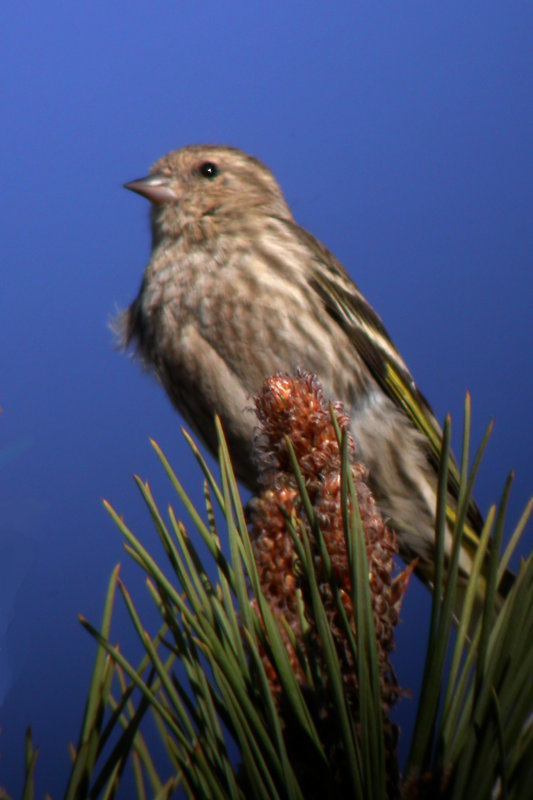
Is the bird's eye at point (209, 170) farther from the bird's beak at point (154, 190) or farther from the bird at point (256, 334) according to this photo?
the bird's beak at point (154, 190)

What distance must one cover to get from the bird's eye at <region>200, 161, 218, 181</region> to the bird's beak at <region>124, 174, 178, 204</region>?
10 centimetres

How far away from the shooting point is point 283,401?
0.54 metres

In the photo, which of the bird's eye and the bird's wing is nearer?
the bird's wing

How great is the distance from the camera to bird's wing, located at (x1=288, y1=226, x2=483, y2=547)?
152 centimetres

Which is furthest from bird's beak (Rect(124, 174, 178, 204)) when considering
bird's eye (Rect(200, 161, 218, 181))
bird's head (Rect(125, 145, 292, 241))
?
bird's eye (Rect(200, 161, 218, 181))

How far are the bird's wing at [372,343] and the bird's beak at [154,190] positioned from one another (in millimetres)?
257

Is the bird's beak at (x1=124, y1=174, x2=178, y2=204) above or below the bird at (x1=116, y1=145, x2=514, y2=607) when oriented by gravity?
above

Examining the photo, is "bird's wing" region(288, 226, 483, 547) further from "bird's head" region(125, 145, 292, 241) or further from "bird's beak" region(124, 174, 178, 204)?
"bird's beak" region(124, 174, 178, 204)

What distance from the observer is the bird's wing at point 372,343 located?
1.52 meters

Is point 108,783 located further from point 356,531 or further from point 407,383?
point 407,383

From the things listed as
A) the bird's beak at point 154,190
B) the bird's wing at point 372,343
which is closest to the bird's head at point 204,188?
the bird's beak at point 154,190

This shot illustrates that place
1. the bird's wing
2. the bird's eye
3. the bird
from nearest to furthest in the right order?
the bird
the bird's wing
the bird's eye

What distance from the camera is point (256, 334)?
133 cm

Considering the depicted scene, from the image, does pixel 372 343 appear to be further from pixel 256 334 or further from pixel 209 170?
pixel 209 170
